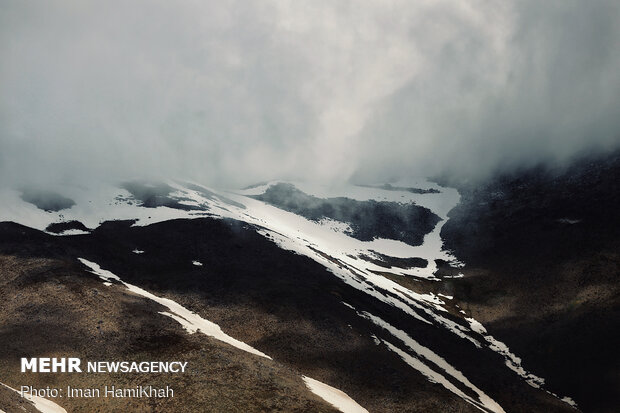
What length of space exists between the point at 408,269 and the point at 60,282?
3122 inches

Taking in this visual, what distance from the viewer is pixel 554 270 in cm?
8738

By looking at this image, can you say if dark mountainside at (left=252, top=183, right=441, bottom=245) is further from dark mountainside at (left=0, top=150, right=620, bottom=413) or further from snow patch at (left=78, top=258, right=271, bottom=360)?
snow patch at (left=78, top=258, right=271, bottom=360)

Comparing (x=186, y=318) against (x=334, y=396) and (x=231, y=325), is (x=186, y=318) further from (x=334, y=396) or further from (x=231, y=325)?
(x=334, y=396)

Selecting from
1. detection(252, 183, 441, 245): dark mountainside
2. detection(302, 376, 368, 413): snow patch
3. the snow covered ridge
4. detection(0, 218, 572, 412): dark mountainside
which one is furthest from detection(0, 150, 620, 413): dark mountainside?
detection(252, 183, 441, 245): dark mountainside

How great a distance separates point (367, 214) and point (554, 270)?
232 ft

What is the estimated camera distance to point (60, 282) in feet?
185

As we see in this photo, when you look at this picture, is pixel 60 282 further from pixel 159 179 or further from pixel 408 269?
pixel 159 179

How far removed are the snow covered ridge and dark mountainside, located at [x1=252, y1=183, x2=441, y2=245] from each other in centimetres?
316

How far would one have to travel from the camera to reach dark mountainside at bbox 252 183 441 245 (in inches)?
5408

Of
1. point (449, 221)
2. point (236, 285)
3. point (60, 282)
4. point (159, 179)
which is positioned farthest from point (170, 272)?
point (449, 221)

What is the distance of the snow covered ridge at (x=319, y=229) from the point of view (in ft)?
246

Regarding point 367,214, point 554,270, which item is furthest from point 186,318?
point 367,214

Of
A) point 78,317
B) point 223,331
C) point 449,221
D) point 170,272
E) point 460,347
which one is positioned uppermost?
point 449,221

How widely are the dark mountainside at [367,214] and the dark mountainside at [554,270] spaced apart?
10.2 metres
